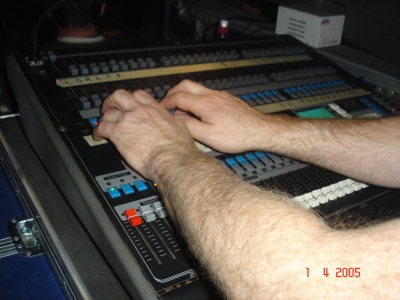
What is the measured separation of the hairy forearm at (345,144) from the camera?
917 millimetres

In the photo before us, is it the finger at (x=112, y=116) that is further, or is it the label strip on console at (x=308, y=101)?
the label strip on console at (x=308, y=101)

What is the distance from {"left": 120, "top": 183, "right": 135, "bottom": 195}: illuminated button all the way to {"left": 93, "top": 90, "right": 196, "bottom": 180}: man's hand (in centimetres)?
3

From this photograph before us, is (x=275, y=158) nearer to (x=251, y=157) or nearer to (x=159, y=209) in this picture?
(x=251, y=157)

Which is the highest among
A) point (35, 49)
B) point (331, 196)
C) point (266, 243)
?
point (35, 49)

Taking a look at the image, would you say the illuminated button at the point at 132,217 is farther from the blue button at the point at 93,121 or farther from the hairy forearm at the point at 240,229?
the blue button at the point at 93,121

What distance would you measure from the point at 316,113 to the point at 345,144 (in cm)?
16

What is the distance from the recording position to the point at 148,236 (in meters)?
0.67

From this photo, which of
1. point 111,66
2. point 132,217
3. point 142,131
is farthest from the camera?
point 111,66

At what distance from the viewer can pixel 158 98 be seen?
0.96 metres

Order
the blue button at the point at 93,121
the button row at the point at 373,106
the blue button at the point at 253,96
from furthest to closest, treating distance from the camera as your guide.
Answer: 1. the button row at the point at 373,106
2. the blue button at the point at 253,96
3. the blue button at the point at 93,121

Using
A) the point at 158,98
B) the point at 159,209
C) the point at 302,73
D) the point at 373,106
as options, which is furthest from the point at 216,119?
the point at 373,106

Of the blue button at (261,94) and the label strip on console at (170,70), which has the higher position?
the label strip on console at (170,70)
